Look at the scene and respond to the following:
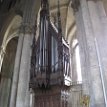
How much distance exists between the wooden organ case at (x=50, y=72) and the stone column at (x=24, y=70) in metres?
1.65

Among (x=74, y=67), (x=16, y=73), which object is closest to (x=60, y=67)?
(x=16, y=73)

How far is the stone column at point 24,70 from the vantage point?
9.88 m

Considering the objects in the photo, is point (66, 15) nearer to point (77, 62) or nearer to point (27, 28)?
point (77, 62)

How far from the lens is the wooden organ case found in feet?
26.3

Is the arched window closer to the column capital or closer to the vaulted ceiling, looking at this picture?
the vaulted ceiling

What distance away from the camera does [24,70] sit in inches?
422

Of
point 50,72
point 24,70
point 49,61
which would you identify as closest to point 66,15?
point 24,70

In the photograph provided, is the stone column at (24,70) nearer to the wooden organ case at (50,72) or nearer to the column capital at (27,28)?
the column capital at (27,28)

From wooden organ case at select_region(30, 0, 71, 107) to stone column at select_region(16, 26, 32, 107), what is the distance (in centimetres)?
165

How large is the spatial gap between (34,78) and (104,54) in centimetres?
303

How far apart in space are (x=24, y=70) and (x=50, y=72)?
284 cm

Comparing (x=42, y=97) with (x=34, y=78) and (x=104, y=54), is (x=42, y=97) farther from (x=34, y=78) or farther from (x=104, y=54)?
(x=104, y=54)

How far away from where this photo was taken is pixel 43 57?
867 centimetres

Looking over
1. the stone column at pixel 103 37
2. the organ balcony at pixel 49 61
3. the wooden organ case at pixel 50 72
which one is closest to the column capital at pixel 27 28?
the organ balcony at pixel 49 61
